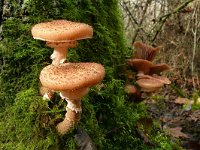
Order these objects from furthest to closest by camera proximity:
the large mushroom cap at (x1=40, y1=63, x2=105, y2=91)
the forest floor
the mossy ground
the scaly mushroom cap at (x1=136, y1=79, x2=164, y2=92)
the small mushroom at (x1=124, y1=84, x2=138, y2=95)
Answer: the forest floor → the small mushroom at (x1=124, y1=84, x2=138, y2=95) → the scaly mushroom cap at (x1=136, y1=79, x2=164, y2=92) → the mossy ground → the large mushroom cap at (x1=40, y1=63, x2=105, y2=91)

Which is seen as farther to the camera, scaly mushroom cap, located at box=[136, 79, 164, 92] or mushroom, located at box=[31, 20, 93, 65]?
scaly mushroom cap, located at box=[136, 79, 164, 92]

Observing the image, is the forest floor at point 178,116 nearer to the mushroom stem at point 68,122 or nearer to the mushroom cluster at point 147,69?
the mushroom cluster at point 147,69

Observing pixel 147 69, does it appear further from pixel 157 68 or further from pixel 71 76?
pixel 71 76

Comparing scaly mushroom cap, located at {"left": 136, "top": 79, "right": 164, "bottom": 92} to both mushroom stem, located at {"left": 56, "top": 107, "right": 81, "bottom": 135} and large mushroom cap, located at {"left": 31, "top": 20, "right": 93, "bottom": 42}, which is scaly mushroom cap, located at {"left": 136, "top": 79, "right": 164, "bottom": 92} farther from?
large mushroom cap, located at {"left": 31, "top": 20, "right": 93, "bottom": 42}

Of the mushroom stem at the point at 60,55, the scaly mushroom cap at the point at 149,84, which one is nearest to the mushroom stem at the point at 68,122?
the mushroom stem at the point at 60,55

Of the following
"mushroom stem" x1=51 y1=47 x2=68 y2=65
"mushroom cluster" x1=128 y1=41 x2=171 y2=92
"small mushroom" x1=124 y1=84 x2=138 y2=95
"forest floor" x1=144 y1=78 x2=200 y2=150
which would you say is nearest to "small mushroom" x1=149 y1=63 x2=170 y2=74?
"mushroom cluster" x1=128 y1=41 x2=171 y2=92

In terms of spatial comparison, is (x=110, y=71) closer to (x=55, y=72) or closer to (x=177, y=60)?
(x=55, y=72)

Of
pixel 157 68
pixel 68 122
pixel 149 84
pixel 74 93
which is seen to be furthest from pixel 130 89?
pixel 74 93
